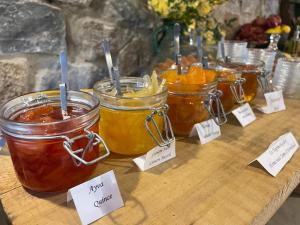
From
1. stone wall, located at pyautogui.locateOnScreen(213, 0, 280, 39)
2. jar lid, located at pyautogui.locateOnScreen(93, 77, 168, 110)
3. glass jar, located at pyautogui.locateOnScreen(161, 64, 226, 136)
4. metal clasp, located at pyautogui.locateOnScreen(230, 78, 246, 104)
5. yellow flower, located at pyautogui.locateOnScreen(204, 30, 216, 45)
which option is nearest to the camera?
jar lid, located at pyautogui.locateOnScreen(93, 77, 168, 110)

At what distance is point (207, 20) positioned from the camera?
3.78ft

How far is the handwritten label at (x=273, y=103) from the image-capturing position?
88 centimetres

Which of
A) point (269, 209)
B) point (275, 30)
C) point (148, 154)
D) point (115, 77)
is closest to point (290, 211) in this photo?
point (269, 209)

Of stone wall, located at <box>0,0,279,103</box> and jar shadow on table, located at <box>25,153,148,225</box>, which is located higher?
stone wall, located at <box>0,0,279,103</box>

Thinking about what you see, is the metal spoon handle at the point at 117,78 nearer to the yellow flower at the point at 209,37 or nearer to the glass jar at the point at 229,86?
the glass jar at the point at 229,86

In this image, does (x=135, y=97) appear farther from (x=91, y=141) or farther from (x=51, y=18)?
(x=51, y=18)

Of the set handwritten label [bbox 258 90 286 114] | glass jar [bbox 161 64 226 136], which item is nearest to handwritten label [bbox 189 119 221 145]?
glass jar [bbox 161 64 226 136]

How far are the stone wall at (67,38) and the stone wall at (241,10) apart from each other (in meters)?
0.63

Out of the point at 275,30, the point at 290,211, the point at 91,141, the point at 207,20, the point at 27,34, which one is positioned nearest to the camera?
the point at 91,141

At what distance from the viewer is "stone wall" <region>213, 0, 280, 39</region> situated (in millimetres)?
1551

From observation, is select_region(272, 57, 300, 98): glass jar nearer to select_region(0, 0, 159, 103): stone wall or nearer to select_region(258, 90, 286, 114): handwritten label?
select_region(258, 90, 286, 114): handwritten label

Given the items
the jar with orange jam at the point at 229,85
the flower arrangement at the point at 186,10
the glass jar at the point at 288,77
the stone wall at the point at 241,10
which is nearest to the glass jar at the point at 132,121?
the jar with orange jam at the point at 229,85

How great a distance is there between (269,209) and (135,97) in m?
0.31

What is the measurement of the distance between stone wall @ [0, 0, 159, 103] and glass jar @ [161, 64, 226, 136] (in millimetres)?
329
